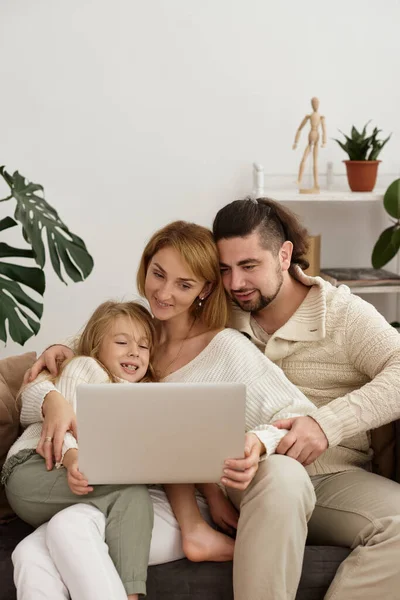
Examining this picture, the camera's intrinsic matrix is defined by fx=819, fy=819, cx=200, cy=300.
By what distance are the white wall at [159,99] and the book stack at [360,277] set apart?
551 millimetres

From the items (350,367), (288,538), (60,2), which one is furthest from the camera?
(60,2)

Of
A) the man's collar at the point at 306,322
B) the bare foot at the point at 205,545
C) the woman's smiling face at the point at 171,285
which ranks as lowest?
the bare foot at the point at 205,545

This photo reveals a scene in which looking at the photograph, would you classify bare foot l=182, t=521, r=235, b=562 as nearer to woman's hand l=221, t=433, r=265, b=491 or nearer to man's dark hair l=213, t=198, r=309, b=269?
woman's hand l=221, t=433, r=265, b=491

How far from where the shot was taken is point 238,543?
166 centimetres

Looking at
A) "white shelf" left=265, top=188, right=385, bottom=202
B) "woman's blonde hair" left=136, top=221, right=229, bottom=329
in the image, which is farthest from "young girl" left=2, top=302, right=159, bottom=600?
"white shelf" left=265, top=188, right=385, bottom=202

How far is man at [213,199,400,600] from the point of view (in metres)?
1.71

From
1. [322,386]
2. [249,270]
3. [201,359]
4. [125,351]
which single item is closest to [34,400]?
[125,351]

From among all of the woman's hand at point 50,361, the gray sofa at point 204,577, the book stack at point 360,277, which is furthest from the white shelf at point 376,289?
the gray sofa at point 204,577

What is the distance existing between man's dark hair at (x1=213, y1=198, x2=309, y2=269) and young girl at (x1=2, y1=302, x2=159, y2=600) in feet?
1.04

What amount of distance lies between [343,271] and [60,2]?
1800 millimetres

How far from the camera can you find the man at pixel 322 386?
171cm

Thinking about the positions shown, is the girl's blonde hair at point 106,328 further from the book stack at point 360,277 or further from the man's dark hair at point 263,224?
the book stack at point 360,277

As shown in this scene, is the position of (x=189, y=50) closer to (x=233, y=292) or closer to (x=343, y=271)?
(x=343, y=271)

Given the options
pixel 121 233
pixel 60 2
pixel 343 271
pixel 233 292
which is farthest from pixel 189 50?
pixel 233 292
